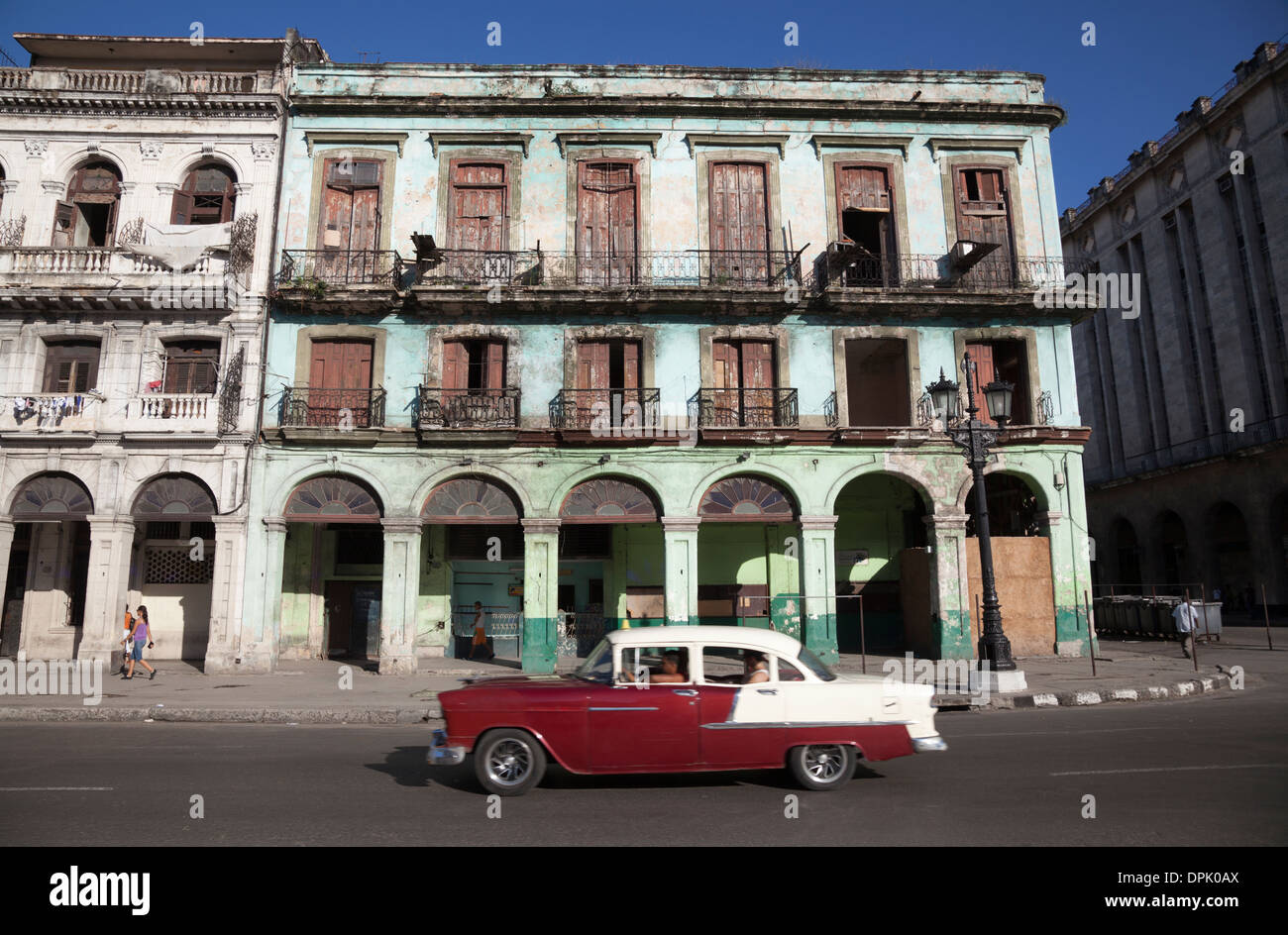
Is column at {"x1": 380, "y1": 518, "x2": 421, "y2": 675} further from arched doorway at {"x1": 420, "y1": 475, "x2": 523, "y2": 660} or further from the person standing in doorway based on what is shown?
the person standing in doorway

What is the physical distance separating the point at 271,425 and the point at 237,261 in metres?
4.27

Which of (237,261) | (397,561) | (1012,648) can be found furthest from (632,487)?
(237,261)

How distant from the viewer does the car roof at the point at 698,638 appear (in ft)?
23.1

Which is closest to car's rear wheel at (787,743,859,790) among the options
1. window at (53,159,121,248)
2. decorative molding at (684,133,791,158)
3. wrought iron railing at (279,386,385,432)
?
wrought iron railing at (279,386,385,432)

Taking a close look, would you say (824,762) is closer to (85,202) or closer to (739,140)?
(739,140)

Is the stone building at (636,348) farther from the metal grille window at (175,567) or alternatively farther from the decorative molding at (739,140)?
the metal grille window at (175,567)

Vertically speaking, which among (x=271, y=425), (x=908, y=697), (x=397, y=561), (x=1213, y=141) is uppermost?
(x=1213, y=141)

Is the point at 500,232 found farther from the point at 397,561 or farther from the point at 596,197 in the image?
the point at 397,561

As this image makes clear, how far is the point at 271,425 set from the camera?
1811 cm

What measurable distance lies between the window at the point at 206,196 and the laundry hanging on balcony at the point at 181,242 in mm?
481

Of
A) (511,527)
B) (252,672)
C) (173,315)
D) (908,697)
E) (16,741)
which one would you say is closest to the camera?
(908,697)

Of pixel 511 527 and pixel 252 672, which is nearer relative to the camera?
pixel 252 672

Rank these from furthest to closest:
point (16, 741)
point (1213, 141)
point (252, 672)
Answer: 1. point (1213, 141)
2. point (252, 672)
3. point (16, 741)

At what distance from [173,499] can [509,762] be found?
15.2 m
